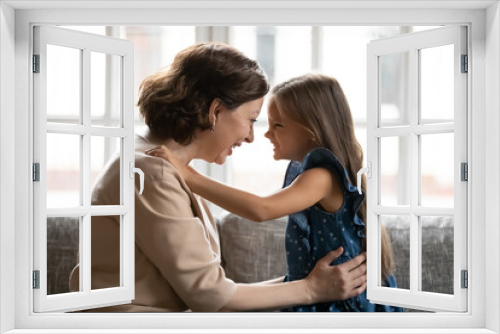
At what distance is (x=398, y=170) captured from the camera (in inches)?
182

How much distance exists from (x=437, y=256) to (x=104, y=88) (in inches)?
99.5

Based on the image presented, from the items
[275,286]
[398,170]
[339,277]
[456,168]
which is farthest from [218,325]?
Answer: [398,170]

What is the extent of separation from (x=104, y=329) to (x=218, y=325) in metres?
0.49

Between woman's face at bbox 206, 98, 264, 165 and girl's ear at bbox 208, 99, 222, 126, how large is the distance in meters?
0.02

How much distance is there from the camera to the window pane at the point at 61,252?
12.3ft

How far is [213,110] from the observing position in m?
3.55

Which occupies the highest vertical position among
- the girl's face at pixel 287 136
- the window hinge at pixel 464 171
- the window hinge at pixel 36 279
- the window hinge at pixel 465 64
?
the window hinge at pixel 465 64

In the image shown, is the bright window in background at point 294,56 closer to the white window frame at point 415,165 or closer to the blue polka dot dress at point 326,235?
the blue polka dot dress at point 326,235

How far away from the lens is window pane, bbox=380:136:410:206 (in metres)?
4.59

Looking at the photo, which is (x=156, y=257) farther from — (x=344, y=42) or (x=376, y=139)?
(x=344, y=42)

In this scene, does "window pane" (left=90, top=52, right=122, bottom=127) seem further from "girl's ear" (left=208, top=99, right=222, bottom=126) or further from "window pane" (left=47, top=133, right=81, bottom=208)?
"girl's ear" (left=208, top=99, right=222, bottom=126)

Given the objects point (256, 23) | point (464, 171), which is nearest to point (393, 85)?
point (464, 171)

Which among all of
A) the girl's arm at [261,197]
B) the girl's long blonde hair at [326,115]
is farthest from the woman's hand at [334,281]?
the girl's arm at [261,197]

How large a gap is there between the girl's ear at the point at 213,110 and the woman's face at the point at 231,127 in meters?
0.02
